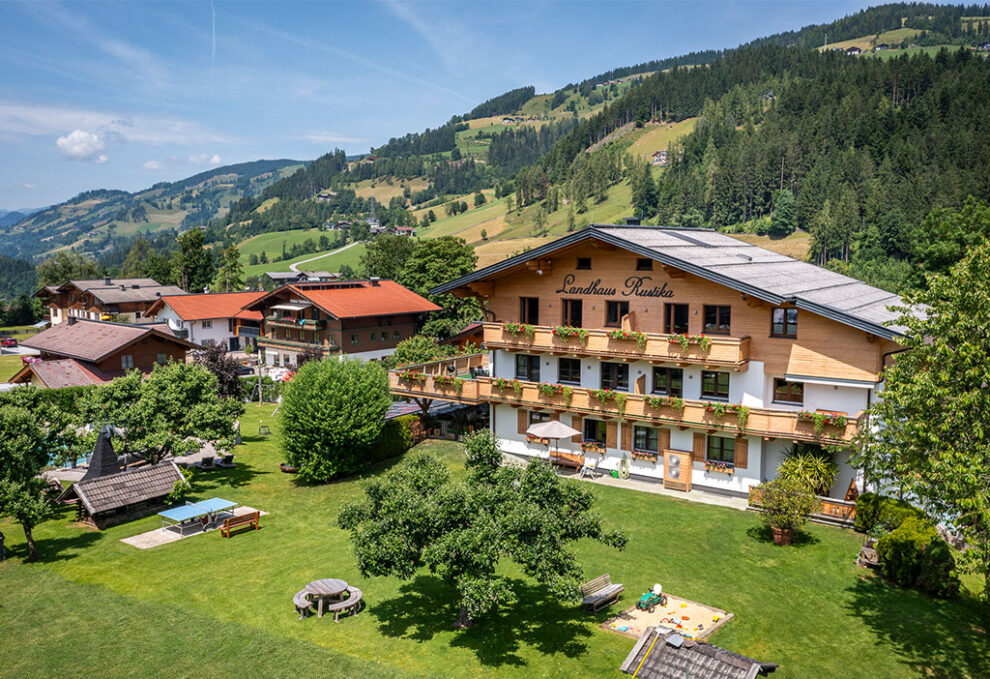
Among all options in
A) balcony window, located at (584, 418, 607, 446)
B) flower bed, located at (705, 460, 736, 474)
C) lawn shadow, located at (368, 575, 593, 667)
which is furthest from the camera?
balcony window, located at (584, 418, 607, 446)

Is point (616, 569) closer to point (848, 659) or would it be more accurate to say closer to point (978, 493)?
point (848, 659)

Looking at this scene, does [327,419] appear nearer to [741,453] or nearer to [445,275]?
[741,453]

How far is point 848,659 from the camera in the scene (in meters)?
16.9

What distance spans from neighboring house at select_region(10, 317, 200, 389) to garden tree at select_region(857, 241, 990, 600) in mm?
46646

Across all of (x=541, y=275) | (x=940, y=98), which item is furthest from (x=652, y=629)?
(x=940, y=98)

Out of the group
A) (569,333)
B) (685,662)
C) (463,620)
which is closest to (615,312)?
(569,333)

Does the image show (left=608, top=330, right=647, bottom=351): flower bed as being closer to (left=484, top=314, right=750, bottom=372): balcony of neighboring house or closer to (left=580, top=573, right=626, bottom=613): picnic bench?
(left=484, top=314, right=750, bottom=372): balcony of neighboring house

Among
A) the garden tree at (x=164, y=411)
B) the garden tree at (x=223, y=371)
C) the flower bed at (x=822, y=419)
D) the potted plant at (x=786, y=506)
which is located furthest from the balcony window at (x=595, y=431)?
the garden tree at (x=223, y=371)

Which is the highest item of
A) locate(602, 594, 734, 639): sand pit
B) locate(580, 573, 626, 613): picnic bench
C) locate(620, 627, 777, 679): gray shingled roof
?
locate(620, 627, 777, 679): gray shingled roof

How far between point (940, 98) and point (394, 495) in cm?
17025

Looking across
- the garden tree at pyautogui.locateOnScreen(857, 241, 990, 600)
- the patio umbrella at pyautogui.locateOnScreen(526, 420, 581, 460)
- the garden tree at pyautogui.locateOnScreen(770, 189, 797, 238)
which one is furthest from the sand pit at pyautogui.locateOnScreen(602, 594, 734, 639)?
the garden tree at pyautogui.locateOnScreen(770, 189, 797, 238)

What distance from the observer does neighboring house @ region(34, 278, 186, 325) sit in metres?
92.7

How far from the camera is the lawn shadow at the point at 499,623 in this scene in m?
Answer: 17.3

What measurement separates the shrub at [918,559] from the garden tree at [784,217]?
406ft
